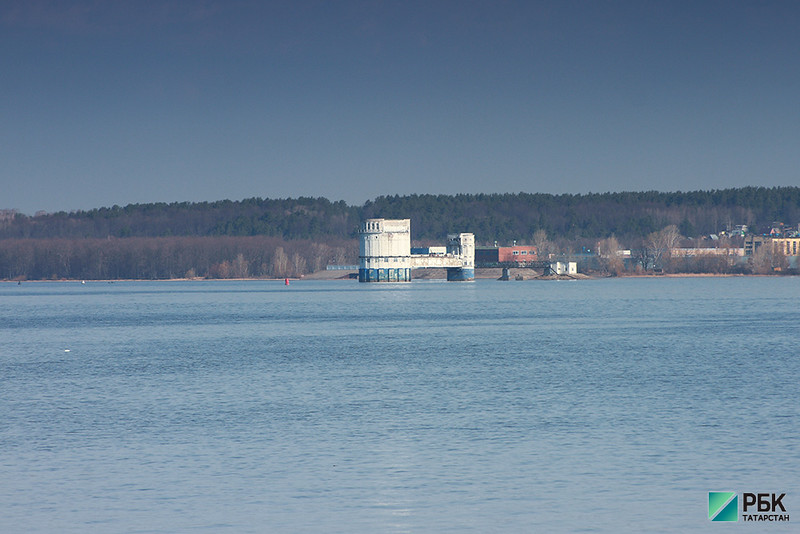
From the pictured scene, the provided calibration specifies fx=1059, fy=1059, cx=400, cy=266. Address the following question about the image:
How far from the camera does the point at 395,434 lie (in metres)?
23.9

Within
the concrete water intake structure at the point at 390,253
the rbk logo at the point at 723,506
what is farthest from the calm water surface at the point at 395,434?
the concrete water intake structure at the point at 390,253

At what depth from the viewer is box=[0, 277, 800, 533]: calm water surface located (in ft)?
55.4

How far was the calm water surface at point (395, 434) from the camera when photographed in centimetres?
1688

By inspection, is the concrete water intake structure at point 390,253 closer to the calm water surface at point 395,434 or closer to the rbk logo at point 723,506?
the calm water surface at point 395,434

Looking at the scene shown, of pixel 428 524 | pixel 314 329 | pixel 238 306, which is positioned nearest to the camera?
pixel 428 524

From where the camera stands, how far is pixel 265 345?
51.5m

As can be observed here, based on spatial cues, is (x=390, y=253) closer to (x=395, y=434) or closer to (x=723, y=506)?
(x=395, y=434)

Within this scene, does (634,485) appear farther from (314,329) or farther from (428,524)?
(314,329)

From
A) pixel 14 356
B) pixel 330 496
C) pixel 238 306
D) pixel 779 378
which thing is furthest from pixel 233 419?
pixel 238 306

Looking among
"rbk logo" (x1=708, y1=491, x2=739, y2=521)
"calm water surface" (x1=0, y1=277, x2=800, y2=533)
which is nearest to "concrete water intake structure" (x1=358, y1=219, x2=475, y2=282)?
"calm water surface" (x1=0, y1=277, x2=800, y2=533)

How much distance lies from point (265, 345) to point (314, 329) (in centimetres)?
1328

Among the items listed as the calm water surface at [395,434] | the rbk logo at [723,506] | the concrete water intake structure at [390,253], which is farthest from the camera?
the concrete water intake structure at [390,253]

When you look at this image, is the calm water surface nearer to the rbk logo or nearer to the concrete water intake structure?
the rbk logo

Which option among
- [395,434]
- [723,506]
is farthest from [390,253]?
[723,506]
